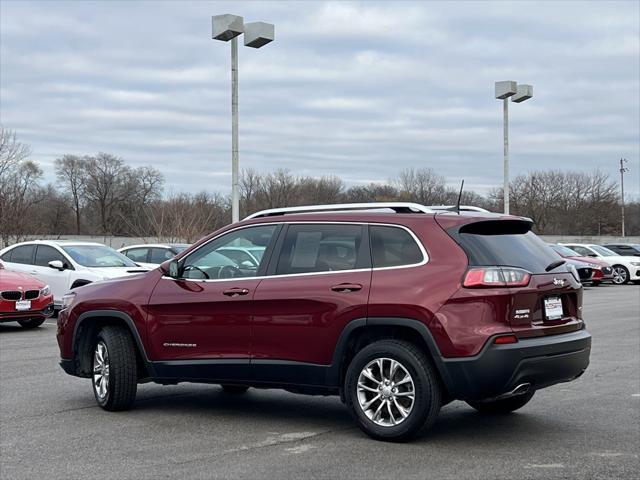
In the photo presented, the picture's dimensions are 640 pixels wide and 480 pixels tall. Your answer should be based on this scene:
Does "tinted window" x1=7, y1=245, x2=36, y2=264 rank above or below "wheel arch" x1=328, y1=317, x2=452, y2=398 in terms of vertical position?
above

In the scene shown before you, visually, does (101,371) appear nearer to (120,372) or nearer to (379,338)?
(120,372)

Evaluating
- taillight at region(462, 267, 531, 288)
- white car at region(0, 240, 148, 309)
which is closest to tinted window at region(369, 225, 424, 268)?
taillight at region(462, 267, 531, 288)

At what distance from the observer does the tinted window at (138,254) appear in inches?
925

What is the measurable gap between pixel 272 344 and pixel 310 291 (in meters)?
0.56

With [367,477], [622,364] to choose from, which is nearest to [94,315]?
[367,477]

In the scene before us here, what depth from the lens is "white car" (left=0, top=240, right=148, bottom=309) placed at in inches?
710

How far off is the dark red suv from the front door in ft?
0.04

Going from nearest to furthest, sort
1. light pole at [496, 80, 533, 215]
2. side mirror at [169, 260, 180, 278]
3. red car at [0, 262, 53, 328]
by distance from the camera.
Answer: side mirror at [169, 260, 180, 278]
red car at [0, 262, 53, 328]
light pole at [496, 80, 533, 215]

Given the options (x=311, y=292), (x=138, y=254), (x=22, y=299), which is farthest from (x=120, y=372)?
(x=138, y=254)

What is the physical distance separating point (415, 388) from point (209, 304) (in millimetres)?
2027

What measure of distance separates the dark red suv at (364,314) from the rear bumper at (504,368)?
0.01 meters

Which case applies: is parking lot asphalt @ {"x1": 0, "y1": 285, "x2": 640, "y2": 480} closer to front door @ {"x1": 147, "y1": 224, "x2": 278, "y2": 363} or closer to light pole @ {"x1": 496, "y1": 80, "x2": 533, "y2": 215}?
front door @ {"x1": 147, "y1": 224, "x2": 278, "y2": 363}

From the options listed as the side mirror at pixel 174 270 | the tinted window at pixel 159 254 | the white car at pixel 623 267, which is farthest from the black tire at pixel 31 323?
the white car at pixel 623 267

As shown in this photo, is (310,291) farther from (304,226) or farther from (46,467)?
(46,467)
